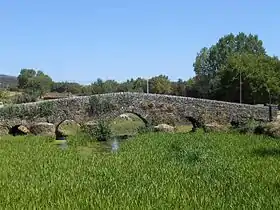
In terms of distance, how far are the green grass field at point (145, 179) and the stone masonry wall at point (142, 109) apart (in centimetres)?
1477

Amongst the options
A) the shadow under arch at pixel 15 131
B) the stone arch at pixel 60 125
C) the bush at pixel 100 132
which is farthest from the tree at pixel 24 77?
the bush at pixel 100 132

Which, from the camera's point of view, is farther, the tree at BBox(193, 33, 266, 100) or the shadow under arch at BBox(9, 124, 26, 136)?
the tree at BBox(193, 33, 266, 100)

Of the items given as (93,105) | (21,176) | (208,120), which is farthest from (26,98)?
(21,176)

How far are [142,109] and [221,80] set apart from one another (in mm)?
33150

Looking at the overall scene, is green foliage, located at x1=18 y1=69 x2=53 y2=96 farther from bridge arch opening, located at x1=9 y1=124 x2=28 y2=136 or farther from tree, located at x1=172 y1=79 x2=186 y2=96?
bridge arch opening, located at x1=9 y1=124 x2=28 y2=136

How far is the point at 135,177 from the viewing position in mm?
14242

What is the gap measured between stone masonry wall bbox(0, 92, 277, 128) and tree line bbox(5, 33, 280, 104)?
79.0 feet

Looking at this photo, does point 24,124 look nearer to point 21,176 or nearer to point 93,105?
point 93,105

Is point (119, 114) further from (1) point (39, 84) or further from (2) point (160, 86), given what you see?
(1) point (39, 84)

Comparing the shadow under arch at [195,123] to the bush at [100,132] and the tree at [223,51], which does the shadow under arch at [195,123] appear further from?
the tree at [223,51]

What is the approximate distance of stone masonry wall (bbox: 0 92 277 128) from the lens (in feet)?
123

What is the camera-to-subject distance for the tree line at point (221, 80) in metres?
66.9

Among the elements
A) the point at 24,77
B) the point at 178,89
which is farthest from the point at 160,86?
the point at 24,77

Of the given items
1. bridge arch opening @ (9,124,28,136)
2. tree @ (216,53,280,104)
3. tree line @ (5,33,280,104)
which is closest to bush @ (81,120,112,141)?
bridge arch opening @ (9,124,28,136)
